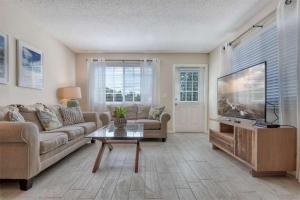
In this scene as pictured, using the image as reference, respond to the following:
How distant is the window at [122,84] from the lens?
639 cm

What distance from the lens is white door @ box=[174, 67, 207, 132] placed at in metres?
6.48

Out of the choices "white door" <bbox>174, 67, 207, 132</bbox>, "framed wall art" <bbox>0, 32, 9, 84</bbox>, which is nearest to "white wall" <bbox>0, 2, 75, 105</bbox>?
"framed wall art" <bbox>0, 32, 9, 84</bbox>

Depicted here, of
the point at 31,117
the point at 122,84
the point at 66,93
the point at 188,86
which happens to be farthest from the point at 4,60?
the point at 188,86

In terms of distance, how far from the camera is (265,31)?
3.46 metres

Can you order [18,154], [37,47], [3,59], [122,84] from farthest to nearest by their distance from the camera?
1. [122,84]
2. [37,47]
3. [3,59]
4. [18,154]

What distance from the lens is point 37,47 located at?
4.16m

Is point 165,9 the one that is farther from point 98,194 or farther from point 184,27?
point 98,194

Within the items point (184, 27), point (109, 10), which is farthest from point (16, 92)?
point (184, 27)

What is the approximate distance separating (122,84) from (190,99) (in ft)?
6.65

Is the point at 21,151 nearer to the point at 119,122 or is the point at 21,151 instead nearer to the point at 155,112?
the point at 119,122

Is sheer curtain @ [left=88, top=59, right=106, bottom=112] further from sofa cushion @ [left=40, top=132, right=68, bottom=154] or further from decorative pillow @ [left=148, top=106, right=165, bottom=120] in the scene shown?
sofa cushion @ [left=40, top=132, right=68, bottom=154]

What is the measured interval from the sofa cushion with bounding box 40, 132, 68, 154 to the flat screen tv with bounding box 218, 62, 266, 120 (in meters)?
2.64

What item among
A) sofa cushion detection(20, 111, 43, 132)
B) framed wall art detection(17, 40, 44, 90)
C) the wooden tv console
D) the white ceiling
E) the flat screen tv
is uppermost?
the white ceiling

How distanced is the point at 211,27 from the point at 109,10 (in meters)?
1.95
